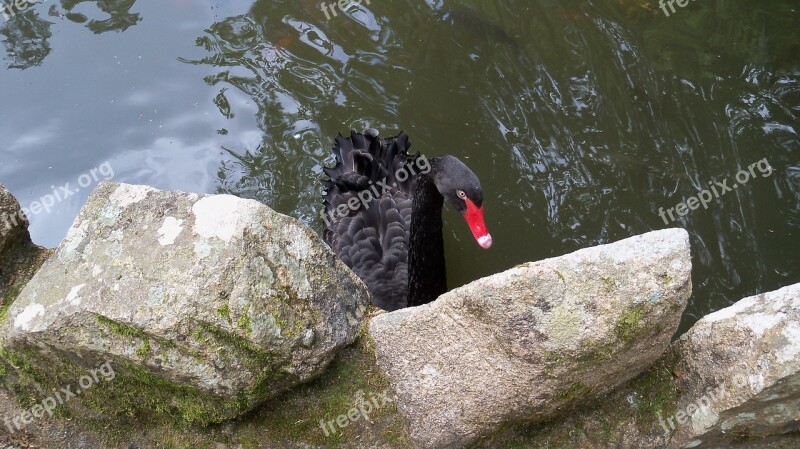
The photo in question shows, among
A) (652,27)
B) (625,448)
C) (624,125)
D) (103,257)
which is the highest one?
(652,27)

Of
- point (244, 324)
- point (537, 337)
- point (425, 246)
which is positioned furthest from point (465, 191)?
point (244, 324)

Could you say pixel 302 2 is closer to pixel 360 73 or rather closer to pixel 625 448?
pixel 360 73

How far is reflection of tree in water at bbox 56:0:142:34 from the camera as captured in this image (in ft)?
20.3

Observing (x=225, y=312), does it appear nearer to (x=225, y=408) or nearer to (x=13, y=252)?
(x=225, y=408)

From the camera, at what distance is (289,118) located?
5.66 m

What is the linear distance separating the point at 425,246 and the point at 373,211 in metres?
0.75

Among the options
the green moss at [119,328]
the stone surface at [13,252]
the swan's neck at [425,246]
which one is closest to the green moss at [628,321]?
the green moss at [119,328]

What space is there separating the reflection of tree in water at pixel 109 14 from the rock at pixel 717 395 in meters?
5.14

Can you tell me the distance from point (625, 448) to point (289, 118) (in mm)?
→ 3840

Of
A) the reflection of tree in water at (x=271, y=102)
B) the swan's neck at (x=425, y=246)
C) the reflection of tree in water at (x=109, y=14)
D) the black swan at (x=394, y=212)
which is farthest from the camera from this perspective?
the reflection of tree in water at (x=109, y=14)

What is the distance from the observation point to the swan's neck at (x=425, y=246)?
4098 mm

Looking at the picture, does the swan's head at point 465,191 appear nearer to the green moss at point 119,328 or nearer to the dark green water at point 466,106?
the dark green water at point 466,106

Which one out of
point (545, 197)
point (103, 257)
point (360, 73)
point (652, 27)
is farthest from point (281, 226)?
point (652, 27)

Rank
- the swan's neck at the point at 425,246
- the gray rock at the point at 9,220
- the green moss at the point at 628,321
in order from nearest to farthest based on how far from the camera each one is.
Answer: the green moss at the point at 628,321, the gray rock at the point at 9,220, the swan's neck at the point at 425,246
